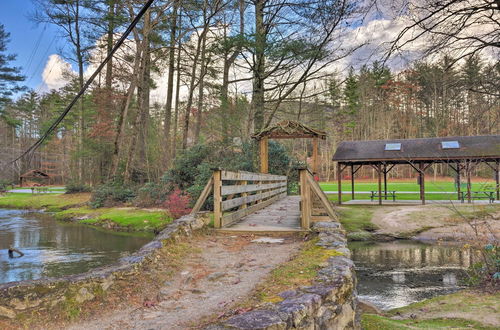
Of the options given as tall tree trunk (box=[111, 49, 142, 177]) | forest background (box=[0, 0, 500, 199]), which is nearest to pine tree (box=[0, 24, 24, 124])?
forest background (box=[0, 0, 500, 199])

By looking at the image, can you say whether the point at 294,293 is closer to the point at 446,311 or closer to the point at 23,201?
the point at 446,311

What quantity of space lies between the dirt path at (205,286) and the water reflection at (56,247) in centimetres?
559

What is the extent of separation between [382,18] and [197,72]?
63.1ft

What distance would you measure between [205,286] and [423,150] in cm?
1889

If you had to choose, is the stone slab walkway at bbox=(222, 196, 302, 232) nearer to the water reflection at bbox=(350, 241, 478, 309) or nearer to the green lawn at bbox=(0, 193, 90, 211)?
the water reflection at bbox=(350, 241, 478, 309)

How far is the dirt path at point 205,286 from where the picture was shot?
115 inches

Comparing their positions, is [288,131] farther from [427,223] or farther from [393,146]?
[393,146]

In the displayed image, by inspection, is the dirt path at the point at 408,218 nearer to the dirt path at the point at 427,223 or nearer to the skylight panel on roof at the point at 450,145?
the dirt path at the point at 427,223

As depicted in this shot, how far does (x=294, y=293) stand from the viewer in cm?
308

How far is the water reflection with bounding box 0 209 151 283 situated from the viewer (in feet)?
29.6

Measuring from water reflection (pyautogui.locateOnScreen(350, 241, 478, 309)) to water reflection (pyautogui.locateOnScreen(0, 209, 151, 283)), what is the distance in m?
7.30

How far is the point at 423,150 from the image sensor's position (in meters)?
19.5

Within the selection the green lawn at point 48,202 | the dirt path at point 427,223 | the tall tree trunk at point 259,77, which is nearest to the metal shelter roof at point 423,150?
the dirt path at point 427,223

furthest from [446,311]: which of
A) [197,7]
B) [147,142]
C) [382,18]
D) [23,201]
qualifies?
[23,201]
